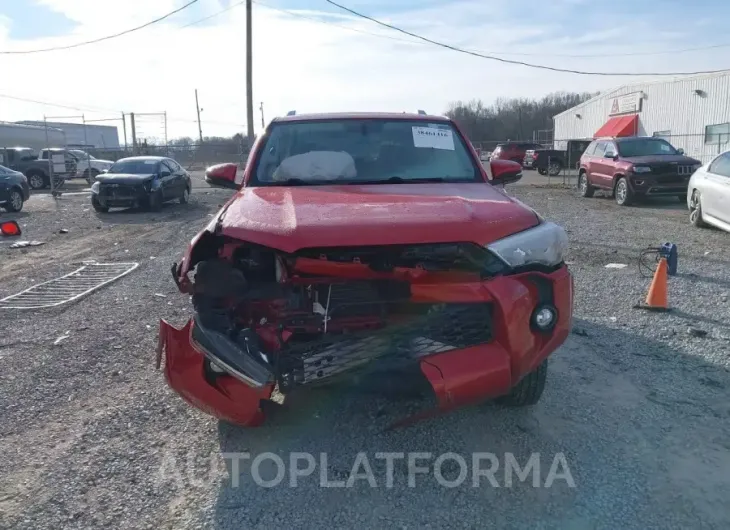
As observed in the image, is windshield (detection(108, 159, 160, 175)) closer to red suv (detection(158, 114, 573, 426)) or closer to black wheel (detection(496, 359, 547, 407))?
red suv (detection(158, 114, 573, 426))

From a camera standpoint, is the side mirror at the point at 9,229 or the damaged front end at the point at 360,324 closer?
the damaged front end at the point at 360,324

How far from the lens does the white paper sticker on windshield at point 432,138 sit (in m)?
4.88

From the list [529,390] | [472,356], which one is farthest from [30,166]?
[472,356]

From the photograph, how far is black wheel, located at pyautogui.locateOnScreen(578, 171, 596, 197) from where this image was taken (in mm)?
18953

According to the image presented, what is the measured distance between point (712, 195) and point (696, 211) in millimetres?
1053

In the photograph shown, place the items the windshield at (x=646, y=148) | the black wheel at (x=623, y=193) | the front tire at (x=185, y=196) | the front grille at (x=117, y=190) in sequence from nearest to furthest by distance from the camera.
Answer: the black wheel at (x=623, y=193)
the windshield at (x=646, y=148)
the front grille at (x=117, y=190)
the front tire at (x=185, y=196)

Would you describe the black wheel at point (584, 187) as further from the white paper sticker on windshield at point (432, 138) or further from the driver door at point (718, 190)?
the white paper sticker on windshield at point (432, 138)

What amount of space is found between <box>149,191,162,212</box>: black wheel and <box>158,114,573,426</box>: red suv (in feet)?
46.4

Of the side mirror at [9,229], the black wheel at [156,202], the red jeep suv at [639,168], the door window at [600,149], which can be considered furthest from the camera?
the door window at [600,149]

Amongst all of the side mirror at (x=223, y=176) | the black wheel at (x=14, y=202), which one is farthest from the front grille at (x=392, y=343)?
the black wheel at (x=14, y=202)

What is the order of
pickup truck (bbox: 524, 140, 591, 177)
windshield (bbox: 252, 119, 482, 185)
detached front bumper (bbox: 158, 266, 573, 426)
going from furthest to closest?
pickup truck (bbox: 524, 140, 591, 177) → windshield (bbox: 252, 119, 482, 185) → detached front bumper (bbox: 158, 266, 573, 426)

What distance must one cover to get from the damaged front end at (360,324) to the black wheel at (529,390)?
0.45 meters
